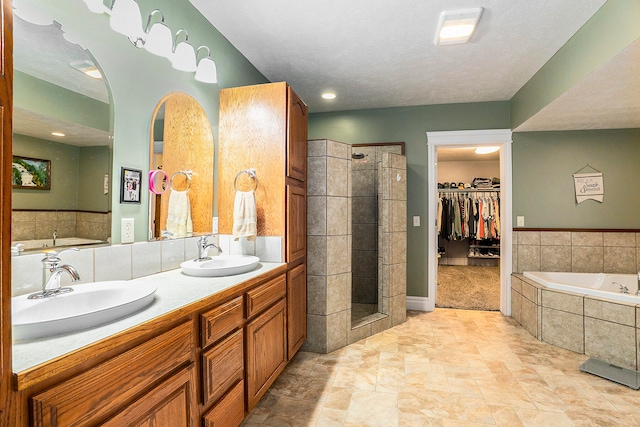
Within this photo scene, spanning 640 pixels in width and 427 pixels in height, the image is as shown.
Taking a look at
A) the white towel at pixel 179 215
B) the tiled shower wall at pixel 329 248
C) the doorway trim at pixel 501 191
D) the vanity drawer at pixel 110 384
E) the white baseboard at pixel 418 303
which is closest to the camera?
the vanity drawer at pixel 110 384

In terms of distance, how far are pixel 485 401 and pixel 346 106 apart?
3.29 meters

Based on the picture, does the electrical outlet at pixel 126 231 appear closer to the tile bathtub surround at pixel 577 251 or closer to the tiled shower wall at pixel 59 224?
the tiled shower wall at pixel 59 224

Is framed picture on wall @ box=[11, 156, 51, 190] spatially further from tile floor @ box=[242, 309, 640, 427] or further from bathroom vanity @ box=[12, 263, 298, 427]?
tile floor @ box=[242, 309, 640, 427]

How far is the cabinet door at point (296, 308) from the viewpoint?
2.35 m

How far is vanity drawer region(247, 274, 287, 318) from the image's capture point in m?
1.76

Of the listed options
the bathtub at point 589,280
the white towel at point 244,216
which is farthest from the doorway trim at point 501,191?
the white towel at point 244,216

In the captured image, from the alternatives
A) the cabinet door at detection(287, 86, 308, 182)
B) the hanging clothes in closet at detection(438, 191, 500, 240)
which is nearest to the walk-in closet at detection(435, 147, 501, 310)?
the hanging clothes in closet at detection(438, 191, 500, 240)

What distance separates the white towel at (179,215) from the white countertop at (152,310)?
0.25 metres

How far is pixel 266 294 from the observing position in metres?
1.95

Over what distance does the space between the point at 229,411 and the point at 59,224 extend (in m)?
1.14

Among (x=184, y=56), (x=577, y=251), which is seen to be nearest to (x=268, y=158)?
(x=184, y=56)

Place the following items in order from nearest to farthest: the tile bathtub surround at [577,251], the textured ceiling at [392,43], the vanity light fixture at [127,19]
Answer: the vanity light fixture at [127,19], the textured ceiling at [392,43], the tile bathtub surround at [577,251]

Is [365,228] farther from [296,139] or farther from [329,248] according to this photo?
[296,139]

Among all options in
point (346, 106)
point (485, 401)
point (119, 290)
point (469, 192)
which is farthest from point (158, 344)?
point (469, 192)
